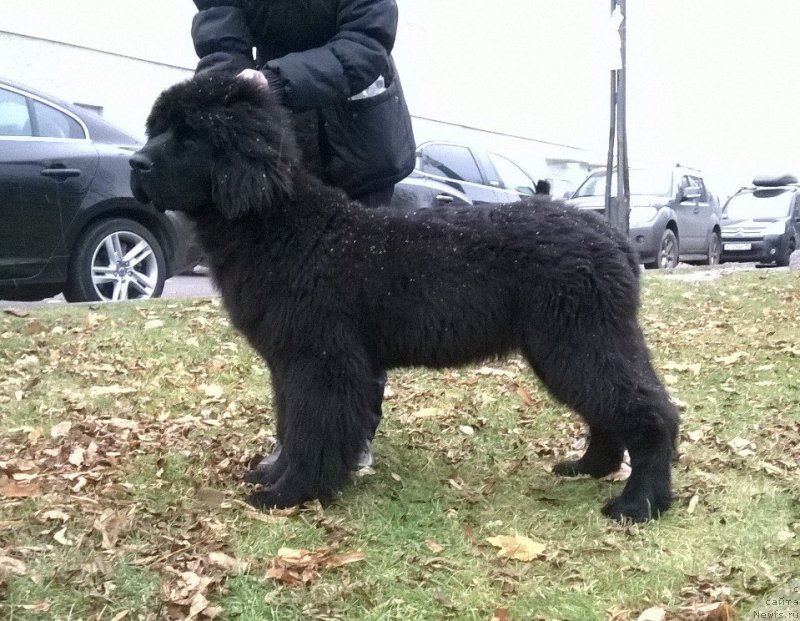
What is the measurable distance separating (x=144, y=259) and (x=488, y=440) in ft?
13.3

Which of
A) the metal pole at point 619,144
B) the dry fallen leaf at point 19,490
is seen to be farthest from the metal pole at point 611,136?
the dry fallen leaf at point 19,490

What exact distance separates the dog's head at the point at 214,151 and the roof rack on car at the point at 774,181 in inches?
801

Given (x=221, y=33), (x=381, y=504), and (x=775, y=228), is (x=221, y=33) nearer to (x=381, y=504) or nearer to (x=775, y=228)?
(x=381, y=504)

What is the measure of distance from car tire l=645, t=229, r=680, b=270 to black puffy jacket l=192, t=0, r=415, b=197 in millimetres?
11272

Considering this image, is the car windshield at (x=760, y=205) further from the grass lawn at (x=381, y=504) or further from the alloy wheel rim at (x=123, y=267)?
the alloy wheel rim at (x=123, y=267)

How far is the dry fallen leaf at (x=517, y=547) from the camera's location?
9.78 feet

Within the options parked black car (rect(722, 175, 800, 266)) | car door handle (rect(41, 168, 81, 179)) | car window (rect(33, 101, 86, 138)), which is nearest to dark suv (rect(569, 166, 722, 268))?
parked black car (rect(722, 175, 800, 266))

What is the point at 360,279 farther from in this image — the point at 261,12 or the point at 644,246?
the point at 644,246

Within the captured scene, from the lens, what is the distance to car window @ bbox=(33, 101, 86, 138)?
6.81 m

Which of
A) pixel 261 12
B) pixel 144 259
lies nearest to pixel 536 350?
pixel 261 12

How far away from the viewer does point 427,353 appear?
357cm

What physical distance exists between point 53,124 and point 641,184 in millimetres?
11341

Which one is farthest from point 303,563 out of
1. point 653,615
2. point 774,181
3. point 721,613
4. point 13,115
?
point 774,181

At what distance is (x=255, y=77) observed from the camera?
11.3 feet
